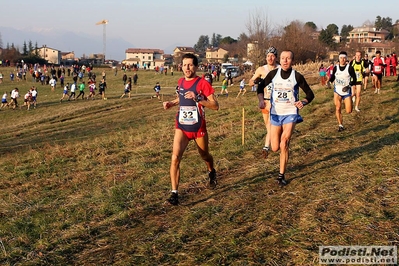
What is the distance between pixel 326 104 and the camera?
15.4m

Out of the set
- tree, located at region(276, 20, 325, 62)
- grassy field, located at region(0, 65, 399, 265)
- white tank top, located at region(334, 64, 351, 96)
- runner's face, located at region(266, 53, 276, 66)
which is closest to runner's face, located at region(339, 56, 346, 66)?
white tank top, located at region(334, 64, 351, 96)

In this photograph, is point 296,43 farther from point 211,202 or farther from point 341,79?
point 211,202

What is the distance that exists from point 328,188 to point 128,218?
2845 millimetres

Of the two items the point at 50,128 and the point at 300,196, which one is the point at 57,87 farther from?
the point at 300,196

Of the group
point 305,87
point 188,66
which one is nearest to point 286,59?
point 305,87

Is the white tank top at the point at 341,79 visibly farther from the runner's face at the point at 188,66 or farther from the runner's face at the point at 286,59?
the runner's face at the point at 188,66

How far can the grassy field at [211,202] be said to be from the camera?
4512 mm

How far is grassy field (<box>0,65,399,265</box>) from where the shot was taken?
4512 mm

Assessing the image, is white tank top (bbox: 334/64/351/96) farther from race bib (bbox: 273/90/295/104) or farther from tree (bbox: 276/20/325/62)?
tree (bbox: 276/20/325/62)

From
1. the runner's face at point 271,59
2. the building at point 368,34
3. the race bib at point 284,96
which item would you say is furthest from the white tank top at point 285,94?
the building at point 368,34

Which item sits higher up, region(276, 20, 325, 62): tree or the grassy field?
region(276, 20, 325, 62): tree

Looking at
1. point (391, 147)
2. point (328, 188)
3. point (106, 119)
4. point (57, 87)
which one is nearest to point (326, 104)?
point (391, 147)

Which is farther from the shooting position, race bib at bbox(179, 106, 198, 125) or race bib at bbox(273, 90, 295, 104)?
race bib at bbox(273, 90, 295, 104)

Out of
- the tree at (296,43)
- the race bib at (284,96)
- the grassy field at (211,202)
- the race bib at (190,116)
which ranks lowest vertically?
the grassy field at (211,202)
